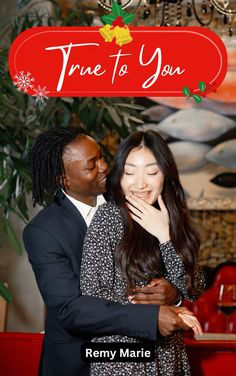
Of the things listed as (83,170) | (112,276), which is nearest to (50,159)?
(83,170)

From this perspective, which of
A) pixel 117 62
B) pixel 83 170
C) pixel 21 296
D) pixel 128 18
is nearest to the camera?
pixel 83 170

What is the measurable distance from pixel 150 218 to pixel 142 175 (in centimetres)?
11

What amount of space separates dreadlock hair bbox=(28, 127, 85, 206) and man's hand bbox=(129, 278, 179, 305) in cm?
45

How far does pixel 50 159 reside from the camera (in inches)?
86.3

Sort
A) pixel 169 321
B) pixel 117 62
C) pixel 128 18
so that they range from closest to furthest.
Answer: pixel 169 321 → pixel 128 18 → pixel 117 62

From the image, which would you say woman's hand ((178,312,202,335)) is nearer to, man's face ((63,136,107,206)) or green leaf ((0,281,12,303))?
man's face ((63,136,107,206))

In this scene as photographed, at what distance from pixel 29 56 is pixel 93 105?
1250mm

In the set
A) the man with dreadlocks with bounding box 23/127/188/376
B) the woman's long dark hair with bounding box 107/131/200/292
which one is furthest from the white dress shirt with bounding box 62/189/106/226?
the woman's long dark hair with bounding box 107/131/200/292

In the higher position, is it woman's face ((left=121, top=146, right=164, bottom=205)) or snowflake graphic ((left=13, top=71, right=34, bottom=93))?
snowflake graphic ((left=13, top=71, right=34, bottom=93))

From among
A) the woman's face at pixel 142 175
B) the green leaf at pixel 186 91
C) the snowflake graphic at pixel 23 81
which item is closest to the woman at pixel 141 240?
the woman's face at pixel 142 175

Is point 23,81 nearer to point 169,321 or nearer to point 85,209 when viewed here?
point 85,209

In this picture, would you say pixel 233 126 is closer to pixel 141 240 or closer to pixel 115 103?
pixel 115 103

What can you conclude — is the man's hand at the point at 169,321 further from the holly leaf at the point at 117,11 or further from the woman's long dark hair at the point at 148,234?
the holly leaf at the point at 117,11

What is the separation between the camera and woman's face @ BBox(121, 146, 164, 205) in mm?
1918
